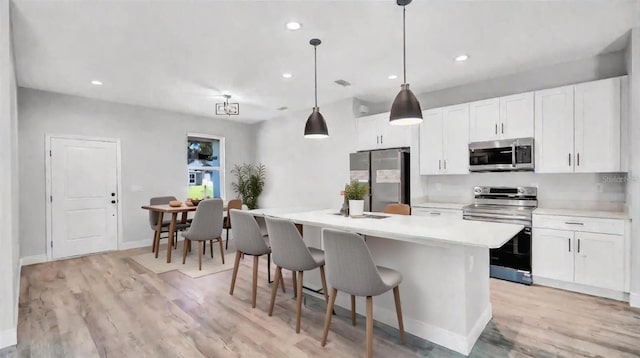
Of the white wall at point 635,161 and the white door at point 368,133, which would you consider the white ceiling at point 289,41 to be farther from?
the white door at point 368,133

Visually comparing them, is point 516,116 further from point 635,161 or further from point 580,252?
point 580,252

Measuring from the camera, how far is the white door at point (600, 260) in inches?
120

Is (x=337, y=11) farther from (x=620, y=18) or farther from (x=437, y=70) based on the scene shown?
(x=620, y=18)

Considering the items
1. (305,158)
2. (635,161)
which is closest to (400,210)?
(635,161)

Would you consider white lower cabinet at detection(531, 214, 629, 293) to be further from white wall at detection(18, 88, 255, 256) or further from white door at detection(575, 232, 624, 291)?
white wall at detection(18, 88, 255, 256)

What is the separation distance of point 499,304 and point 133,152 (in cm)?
605

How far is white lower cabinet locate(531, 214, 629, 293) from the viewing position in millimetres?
3059

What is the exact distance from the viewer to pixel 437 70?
3.88 meters

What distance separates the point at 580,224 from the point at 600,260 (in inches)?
15.3

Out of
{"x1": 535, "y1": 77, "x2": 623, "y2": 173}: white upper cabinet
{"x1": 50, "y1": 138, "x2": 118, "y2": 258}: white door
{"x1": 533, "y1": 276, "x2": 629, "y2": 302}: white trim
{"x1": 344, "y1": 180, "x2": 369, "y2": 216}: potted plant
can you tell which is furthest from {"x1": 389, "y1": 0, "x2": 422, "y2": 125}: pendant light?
{"x1": 50, "y1": 138, "x2": 118, "y2": 258}: white door

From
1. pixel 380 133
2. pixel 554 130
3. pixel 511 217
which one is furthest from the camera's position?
pixel 380 133

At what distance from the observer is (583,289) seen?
10.8 ft

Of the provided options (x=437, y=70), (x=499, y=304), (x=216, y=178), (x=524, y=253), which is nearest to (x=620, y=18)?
(x=437, y=70)

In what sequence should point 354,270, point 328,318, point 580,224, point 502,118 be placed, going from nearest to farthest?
1. point 354,270
2. point 328,318
3. point 580,224
4. point 502,118
